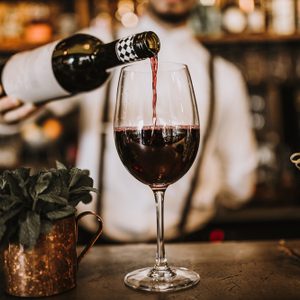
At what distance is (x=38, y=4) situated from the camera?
2.95 meters

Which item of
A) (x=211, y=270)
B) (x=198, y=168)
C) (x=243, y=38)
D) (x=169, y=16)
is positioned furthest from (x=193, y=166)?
(x=211, y=270)

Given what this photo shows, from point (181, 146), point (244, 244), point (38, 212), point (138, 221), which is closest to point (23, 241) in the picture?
point (38, 212)

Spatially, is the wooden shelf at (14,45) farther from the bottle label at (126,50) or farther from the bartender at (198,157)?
the bottle label at (126,50)

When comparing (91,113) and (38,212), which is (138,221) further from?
(38,212)

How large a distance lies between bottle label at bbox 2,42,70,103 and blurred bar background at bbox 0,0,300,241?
5.33 ft

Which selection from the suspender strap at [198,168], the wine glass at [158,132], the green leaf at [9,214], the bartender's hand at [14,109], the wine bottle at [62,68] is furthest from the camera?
the suspender strap at [198,168]

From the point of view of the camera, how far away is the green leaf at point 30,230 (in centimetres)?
69

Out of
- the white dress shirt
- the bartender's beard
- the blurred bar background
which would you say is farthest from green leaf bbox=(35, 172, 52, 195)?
the blurred bar background

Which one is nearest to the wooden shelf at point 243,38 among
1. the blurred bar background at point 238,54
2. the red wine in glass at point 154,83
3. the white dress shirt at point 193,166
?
the blurred bar background at point 238,54

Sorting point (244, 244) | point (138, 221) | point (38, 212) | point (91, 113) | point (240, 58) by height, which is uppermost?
point (240, 58)

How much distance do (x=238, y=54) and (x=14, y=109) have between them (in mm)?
1979

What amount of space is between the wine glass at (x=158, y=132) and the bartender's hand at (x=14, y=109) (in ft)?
1.52

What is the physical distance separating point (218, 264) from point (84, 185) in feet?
0.81

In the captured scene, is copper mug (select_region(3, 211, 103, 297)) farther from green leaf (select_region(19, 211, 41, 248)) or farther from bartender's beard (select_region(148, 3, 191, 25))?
bartender's beard (select_region(148, 3, 191, 25))
